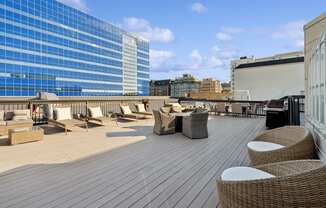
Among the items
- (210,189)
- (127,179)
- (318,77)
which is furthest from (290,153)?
(127,179)

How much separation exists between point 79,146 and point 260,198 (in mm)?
4185

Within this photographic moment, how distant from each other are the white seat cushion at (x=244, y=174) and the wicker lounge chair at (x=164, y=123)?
160 inches

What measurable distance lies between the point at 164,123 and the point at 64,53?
4966 centimetres

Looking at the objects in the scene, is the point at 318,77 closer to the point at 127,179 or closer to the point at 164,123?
the point at 127,179

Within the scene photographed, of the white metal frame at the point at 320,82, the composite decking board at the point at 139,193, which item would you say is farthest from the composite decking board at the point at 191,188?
the white metal frame at the point at 320,82

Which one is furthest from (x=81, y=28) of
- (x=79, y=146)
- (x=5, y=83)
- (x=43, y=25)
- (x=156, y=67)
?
(x=79, y=146)

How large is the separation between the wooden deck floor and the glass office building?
41.5 m

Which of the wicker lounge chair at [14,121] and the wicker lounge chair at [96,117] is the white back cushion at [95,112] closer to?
the wicker lounge chair at [96,117]

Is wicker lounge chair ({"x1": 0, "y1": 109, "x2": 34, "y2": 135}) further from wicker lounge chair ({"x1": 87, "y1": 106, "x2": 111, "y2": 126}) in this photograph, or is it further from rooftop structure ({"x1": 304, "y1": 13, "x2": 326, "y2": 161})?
rooftop structure ({"x1": 304, "y1": 13, "x2": 326, "y2": 161})

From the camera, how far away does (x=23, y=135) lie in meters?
4.98

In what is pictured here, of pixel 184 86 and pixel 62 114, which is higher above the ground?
pixel 184 86

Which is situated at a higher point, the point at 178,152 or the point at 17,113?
the point at 17,113

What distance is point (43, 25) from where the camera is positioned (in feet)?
141

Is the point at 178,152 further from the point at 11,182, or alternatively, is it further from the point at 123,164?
the point at 11,182
